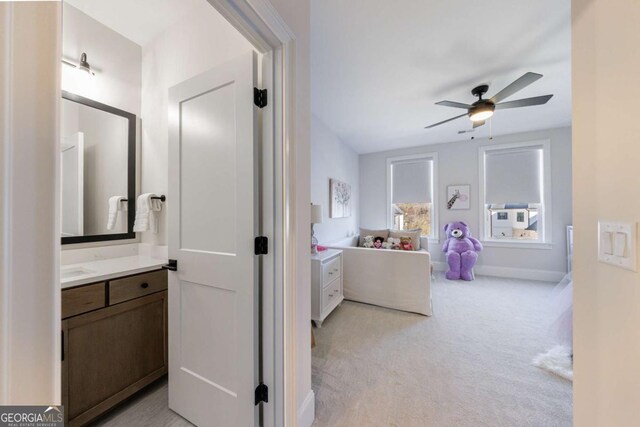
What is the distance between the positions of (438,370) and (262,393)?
1.38 meters

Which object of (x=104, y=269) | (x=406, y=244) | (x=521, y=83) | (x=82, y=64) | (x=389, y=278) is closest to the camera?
(x=104, y=269)

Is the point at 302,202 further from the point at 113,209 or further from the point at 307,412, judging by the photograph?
the point at 113,209

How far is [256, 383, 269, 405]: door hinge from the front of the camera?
3.76 feet

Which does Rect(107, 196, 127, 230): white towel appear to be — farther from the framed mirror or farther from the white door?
the white door

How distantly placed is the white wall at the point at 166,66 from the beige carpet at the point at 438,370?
1.77m

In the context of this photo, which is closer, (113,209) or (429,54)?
(113,209)

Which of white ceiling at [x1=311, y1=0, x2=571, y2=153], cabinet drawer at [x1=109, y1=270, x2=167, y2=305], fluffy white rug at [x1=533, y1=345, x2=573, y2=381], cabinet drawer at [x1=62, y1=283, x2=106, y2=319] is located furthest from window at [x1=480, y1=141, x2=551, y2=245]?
cabinet drawer at [x1=62, y1=283, x2=106, y2=319]

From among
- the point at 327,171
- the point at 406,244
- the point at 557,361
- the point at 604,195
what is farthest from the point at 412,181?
the point at 604,195

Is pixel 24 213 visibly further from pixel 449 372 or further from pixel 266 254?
pixel 449 372

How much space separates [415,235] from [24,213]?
→ 410 centimetres

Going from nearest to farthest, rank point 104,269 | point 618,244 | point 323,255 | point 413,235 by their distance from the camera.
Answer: point 618,244 → point 104,269 → point 323,255 → point 413,235

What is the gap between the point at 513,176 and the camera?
4238 millimetres
